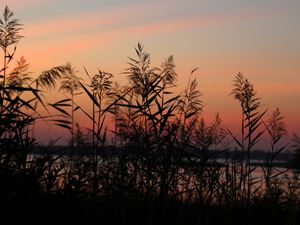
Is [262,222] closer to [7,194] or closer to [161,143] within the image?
[161,143]

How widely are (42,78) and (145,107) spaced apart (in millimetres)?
2001

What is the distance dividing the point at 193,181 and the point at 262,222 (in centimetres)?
133

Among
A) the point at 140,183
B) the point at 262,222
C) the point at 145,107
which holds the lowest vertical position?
the point at 262,222

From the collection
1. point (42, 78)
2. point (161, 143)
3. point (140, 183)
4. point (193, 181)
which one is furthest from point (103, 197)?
point (42, 78)

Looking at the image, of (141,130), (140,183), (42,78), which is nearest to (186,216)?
(140,183)

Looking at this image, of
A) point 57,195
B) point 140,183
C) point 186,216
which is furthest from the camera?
point 140,183

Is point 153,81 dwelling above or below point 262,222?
above

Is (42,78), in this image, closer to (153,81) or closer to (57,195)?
(153,81)

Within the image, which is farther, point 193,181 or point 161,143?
point 193,181

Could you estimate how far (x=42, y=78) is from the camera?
902 centimetres

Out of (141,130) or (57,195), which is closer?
(57,195)

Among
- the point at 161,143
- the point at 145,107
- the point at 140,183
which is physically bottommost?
the point at 140,183

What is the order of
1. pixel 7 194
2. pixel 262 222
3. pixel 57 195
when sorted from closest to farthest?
pixel 7 194 → pixel 57 195 → pixel 262 222

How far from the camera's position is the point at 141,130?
8.52 meters
